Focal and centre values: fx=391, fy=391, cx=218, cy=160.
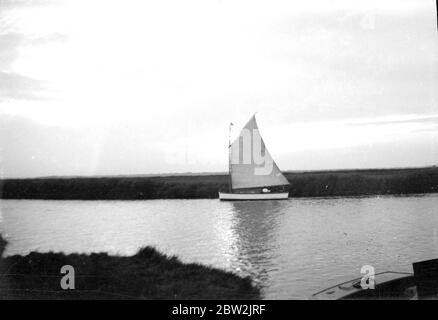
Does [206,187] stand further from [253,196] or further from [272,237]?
[272,237]

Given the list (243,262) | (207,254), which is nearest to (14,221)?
(207,254)

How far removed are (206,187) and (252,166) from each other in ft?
43.4

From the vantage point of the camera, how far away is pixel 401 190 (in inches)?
1827

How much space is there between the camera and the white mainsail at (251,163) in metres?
41.3

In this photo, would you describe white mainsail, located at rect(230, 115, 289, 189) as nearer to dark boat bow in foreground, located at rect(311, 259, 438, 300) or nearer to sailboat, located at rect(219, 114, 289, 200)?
sailboat, located at rect(219, 114, 289, 200)

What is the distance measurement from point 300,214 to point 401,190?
2026 centimetres

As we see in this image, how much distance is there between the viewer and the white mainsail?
41.3 metres

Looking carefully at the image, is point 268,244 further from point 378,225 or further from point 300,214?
point 300,214

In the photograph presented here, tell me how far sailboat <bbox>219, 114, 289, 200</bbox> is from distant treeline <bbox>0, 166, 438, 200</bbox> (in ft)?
22.7

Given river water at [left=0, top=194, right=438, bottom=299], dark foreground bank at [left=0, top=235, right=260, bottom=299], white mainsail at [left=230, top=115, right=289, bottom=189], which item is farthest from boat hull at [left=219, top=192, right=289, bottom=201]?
dark foreground bank at [left=0, top=235, right=260, bottom=299]

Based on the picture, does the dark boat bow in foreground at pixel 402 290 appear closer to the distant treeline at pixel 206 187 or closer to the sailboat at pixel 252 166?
the sailboat at pixel 252 166

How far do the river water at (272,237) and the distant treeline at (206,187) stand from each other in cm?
842

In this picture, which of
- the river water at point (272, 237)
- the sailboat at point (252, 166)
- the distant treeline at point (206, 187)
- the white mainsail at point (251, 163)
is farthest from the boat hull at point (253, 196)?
the river water at point (272, 237)
